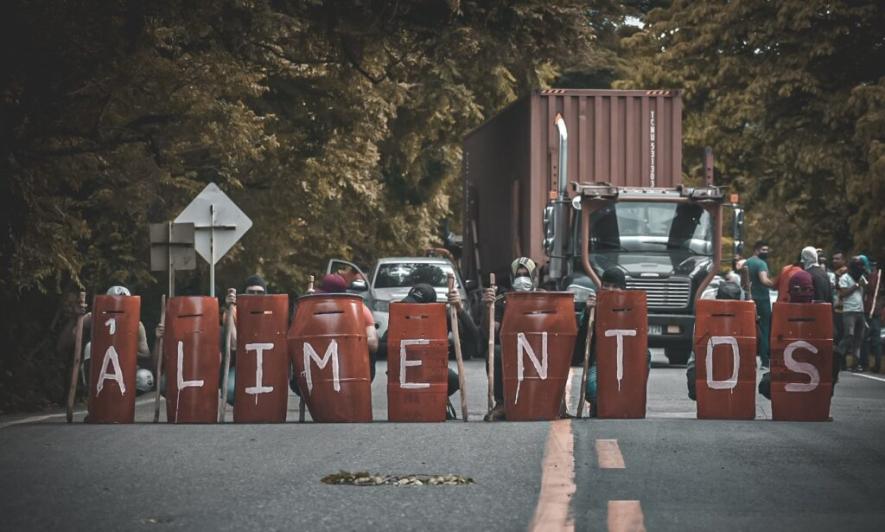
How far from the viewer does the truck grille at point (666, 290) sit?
25.3 meters

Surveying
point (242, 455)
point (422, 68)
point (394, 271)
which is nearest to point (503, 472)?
point (242, 455)

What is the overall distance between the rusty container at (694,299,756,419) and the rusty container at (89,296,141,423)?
4.62 m

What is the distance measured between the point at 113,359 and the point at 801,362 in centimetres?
560

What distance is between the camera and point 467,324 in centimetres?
1589

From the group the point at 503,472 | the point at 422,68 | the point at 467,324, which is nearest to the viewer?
the point at 503,472

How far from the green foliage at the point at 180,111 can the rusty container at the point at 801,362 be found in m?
4.84

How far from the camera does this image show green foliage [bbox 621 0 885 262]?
98.2 feet

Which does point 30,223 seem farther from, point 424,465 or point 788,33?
point 788,33

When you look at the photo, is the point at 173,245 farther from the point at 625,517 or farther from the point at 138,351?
the point at 625,517

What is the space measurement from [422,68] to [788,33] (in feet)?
32.9

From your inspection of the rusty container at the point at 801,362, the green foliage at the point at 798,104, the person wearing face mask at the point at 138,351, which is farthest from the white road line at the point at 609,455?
the green foliage at the point at 798,104

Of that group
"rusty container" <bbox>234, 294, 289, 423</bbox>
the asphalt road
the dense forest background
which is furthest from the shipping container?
the asphalt road

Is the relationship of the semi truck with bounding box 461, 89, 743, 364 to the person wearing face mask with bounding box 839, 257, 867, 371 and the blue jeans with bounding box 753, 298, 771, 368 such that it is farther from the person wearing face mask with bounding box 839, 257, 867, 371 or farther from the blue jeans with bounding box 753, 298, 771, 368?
the person wearing face mask with bounding box 839, 257, 867, 371

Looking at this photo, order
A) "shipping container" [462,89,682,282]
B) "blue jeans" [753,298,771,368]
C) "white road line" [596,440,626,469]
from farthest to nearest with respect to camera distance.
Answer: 1. "shipping container" [462,89,682,282]
2. "blue jeans" [753,298,771,368]
3. "white road line" [596,440,626,469]
